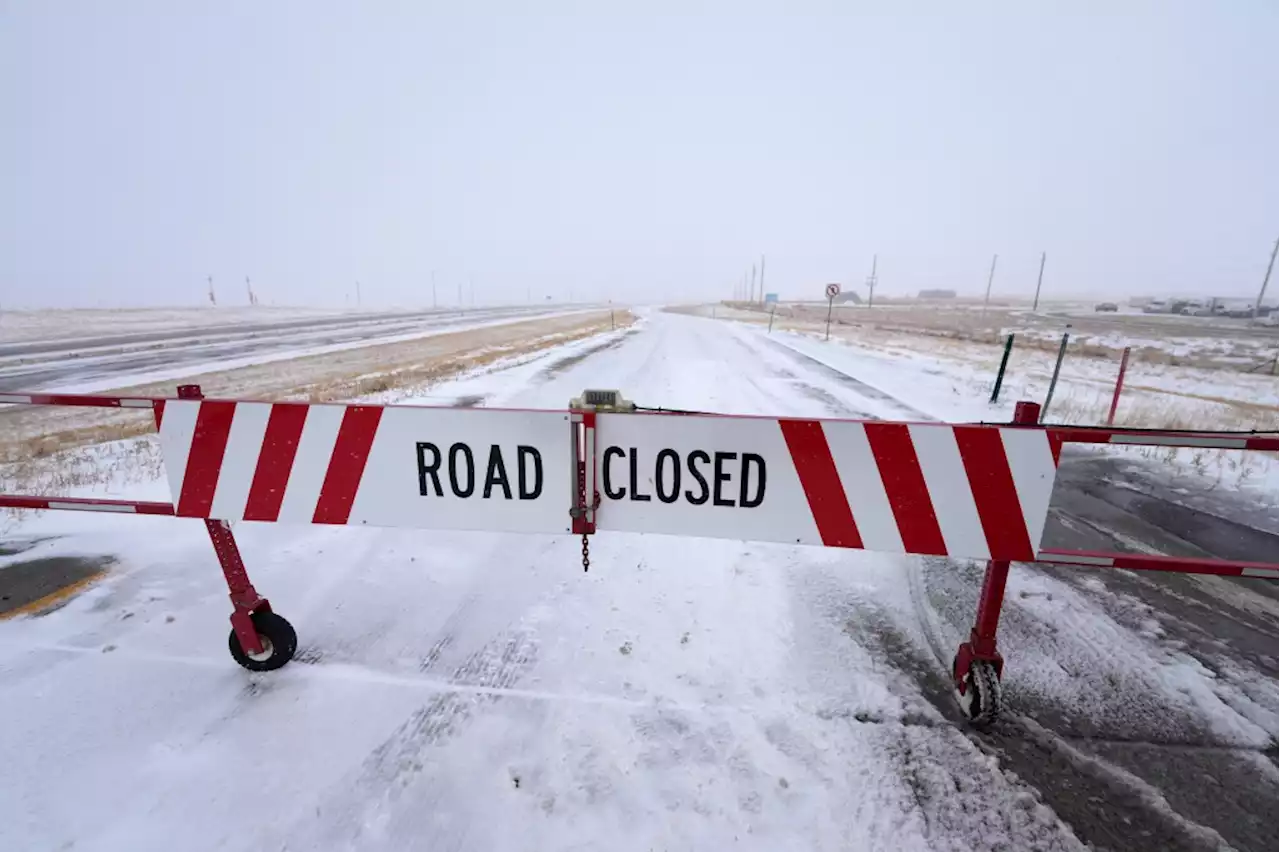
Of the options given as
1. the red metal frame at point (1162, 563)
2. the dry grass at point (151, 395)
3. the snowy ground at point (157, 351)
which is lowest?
the snowy ground at point (157, 351)

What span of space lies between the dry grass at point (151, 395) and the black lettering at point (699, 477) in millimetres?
6378

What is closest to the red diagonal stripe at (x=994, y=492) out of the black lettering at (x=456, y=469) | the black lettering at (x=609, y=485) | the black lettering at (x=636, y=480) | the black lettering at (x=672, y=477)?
the black lettering at (x=672, y=477)

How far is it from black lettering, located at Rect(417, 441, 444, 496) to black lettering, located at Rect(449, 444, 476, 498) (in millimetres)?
64

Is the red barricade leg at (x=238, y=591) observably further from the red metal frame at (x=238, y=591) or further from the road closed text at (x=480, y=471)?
the road closed text at (x=480, y=471)

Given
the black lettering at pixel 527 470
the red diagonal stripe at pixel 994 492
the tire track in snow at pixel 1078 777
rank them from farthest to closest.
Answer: the black lettering at pixel 527 470 → the red diagonal stripe at pixel 994 492 → the tire track in snow at pixel 1078 777

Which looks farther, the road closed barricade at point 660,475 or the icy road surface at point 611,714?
the road closed barricade at point 660,475

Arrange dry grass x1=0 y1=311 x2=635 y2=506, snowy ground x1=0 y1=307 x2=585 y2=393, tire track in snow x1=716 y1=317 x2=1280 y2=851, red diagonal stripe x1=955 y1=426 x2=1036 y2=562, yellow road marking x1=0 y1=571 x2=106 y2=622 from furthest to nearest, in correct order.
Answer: snowy ground x1=0 y1=307 x2=585 y2=393 < dry grass x1=0 y1=311 x2=635 y2=506 < yellow road marking x1=0 y1=571 x2=106 y2=622 < red diagonal stripe x1=955 y1=426 x2=1036 y2=562 < tire track in snow x1=716 y1=317 x2=1280 y2=851

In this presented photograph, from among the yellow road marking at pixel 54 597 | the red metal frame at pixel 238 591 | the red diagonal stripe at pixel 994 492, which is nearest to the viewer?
the red diagonal stripe at pixel 994 492

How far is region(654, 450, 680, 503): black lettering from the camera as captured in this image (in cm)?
243

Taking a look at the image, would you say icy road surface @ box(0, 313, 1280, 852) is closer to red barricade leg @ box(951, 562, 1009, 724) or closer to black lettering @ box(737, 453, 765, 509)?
red barricade leg @ box(951, 562, 1009, 724)

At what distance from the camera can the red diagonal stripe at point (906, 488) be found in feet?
7.54

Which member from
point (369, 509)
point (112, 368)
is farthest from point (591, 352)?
point (369, 509)

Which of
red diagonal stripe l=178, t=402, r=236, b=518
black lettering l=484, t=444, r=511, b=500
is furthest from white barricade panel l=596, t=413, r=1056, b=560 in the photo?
red diagonal stripe l=178, t=402, r=236, b=518

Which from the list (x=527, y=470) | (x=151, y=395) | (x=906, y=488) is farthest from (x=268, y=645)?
(x=151, y=395)
